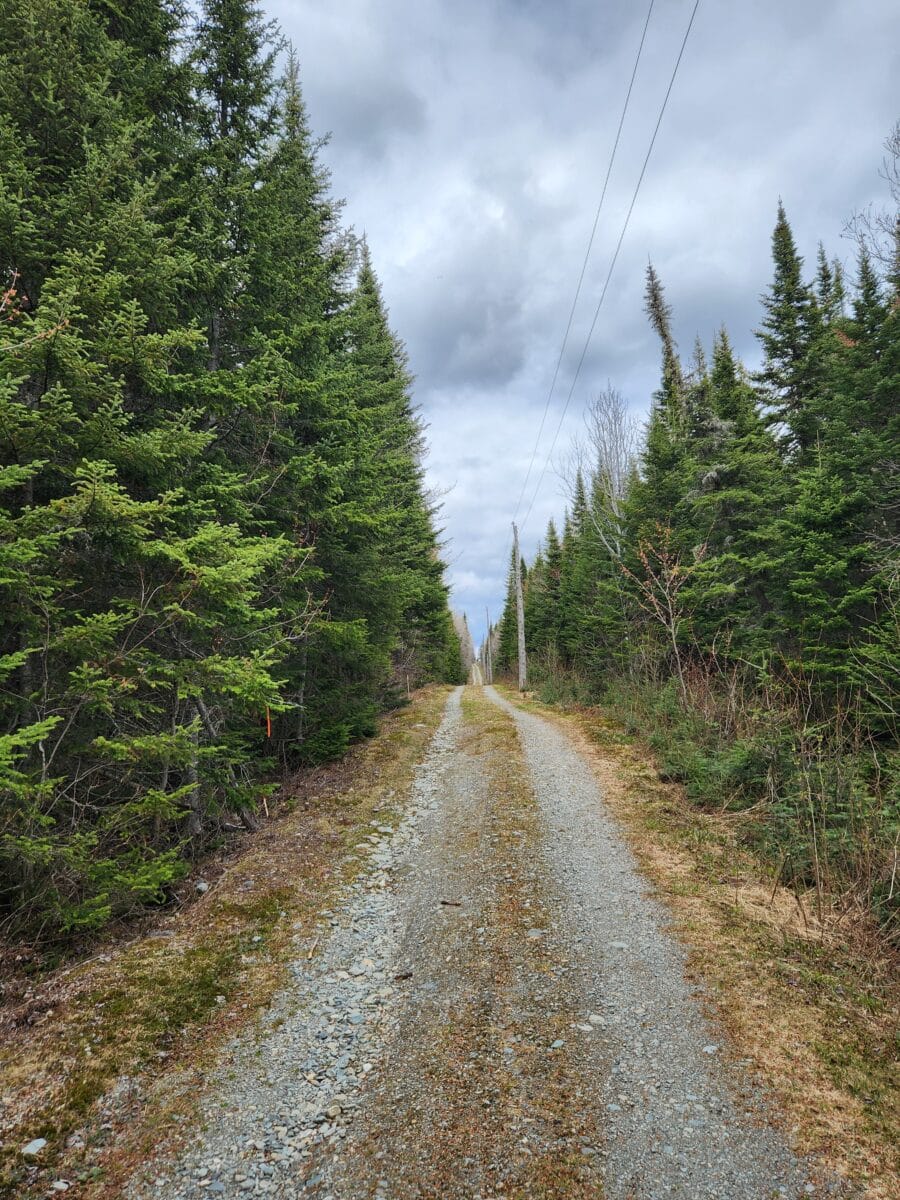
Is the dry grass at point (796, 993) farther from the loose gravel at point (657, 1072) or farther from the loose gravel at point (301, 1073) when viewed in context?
the loose gravel at point (301, 1073)

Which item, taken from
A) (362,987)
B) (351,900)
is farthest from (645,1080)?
(351,900)

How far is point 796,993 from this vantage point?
11.3 ft

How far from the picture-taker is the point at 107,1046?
3135 mm

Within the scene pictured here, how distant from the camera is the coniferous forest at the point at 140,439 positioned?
3.99 metres

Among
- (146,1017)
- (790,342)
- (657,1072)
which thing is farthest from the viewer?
(790,342)

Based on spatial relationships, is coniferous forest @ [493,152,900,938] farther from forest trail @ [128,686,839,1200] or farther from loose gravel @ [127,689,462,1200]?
loose gravel @ [127,689,462,1200]

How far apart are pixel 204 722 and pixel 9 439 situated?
12.4 ft

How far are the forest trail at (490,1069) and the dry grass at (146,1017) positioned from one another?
217 mm

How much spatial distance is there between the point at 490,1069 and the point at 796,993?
7.35 feet

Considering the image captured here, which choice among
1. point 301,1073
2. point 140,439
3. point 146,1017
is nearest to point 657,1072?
point 301,1073

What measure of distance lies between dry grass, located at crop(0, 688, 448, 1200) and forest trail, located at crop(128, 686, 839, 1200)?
0.71ft

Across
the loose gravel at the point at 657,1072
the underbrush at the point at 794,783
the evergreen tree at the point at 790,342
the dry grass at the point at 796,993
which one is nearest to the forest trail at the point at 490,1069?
the loose gravel at the point at 657,1072

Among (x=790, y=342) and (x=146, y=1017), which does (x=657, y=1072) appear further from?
(x=790, y=342)

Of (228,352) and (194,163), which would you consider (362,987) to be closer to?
(228,352)
